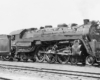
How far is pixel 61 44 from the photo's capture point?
44.5ft

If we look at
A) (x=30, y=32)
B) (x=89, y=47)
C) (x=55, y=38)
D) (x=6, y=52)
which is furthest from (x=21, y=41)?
(x=89, y=47)

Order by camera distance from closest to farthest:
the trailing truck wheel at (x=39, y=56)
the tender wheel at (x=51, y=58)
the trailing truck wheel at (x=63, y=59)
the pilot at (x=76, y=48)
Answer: the pilot at (x=76, y=48) → the trailing truck wheel at (x=63, y=59) → the tender wheel at (x=51, y=58) → the trailing truck wheel at (x=39, y=56)

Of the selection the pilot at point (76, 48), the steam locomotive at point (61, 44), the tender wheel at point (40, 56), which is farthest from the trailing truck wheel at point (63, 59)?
the tender wheel at point (40, 56)

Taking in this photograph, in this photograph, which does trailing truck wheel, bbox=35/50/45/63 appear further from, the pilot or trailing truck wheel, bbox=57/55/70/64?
the pilot

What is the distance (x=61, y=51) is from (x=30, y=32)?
410cm

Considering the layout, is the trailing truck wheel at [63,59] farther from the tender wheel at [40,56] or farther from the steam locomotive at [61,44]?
the tender wheel at [40,56]

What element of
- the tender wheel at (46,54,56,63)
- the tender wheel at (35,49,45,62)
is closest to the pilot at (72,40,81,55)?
the tender wheel at (46,54,56,63)

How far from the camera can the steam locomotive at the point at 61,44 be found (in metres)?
11.9

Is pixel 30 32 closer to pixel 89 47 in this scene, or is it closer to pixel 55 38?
pixel 55 38

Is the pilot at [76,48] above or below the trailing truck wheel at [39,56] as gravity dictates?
above

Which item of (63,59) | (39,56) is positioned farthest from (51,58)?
(39,56)

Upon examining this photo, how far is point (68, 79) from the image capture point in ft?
23.6

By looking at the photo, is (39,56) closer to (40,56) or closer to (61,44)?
(40,56)

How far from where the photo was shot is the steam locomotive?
11859 millimetres
